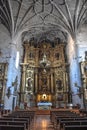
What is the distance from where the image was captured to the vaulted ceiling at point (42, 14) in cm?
1969

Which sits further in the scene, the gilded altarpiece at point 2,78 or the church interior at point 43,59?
the church interior at point 43,59

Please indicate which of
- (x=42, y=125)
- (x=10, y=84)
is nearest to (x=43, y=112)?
(x=10, y=84)

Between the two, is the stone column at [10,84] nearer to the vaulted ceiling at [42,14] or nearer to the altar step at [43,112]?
the vaulted ceiling at [42,14]

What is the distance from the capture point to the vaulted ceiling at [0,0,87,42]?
19.7 meters

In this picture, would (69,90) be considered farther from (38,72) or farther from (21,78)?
(21,78)

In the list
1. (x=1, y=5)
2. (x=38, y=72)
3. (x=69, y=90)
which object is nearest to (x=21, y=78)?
(x=38, y=72)

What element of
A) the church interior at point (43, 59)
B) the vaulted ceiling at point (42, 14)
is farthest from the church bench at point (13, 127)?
the vaulted ceiling at point (42, 14)

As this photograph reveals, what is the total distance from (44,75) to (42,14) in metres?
11.4

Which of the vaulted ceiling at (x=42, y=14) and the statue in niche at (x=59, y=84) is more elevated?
the vaulted ceiling at (x=42, y=14)

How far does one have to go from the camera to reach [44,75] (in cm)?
2667

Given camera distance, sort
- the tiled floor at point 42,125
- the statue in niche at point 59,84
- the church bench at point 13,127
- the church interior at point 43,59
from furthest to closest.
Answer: the statue in niche at point 59,84
the church interior at point 43,59
the tiled floor at point 42,125
the church bench at point 13,127

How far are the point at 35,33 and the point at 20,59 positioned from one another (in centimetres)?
628

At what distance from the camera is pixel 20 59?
26.5 metres

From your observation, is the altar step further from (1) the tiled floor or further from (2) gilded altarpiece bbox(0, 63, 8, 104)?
(1) the tiled floor
